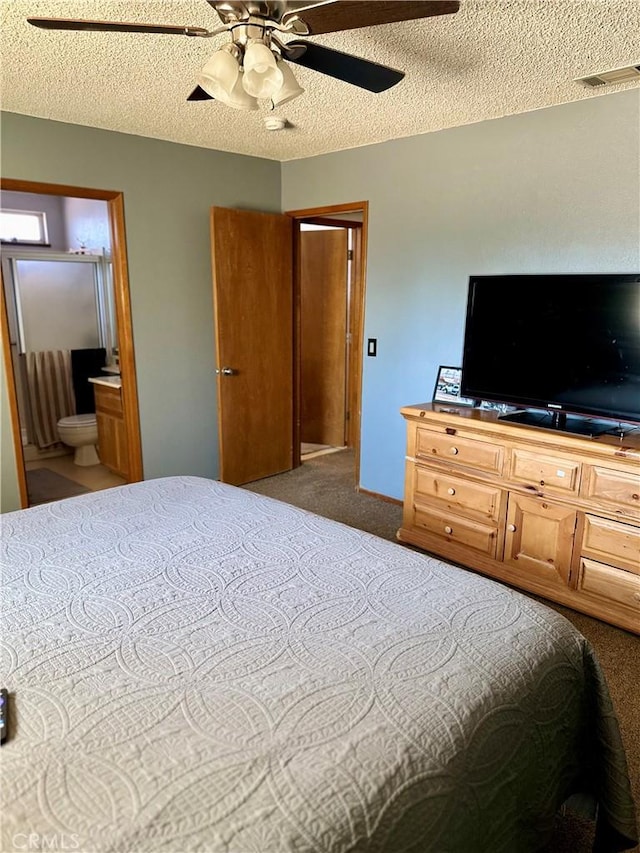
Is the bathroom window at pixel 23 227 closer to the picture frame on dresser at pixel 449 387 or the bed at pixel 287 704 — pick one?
the picture frame on dresser at pixel 449 387

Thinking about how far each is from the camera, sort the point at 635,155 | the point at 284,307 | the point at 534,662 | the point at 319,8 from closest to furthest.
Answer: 1. the point at 534,662
2. the point at 319,8
3. the point at 635,155
4. the point at 284,307

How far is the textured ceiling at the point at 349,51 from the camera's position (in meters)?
2.03

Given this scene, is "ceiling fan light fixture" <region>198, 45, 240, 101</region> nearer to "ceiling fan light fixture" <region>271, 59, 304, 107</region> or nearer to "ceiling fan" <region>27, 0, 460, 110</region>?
"ceiling fan" <region>27, 0, 460, 110</region>

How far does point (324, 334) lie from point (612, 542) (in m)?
3.61

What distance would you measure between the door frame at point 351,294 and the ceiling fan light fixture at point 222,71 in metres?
2.28

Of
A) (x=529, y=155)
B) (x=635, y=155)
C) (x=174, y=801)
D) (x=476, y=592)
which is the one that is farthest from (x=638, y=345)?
(x=174, y=801)

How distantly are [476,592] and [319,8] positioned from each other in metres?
1.60

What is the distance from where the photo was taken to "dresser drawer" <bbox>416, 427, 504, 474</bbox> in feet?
9.51

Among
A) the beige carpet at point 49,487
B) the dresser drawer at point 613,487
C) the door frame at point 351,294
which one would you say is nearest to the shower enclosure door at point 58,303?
the beige carpet at point 49,487

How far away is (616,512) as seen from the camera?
247 centimetres

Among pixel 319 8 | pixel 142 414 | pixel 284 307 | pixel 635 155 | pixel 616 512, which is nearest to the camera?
pixel 319 8

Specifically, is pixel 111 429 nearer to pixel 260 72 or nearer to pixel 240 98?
pixel 240 98

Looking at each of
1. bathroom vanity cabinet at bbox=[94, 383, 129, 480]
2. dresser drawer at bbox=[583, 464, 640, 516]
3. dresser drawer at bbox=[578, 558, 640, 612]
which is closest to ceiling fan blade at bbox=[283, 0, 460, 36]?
dresser drawer at bbox=[583, 464, 640, 516]

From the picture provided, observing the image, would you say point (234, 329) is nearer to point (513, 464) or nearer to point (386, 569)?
point (513, 464)
